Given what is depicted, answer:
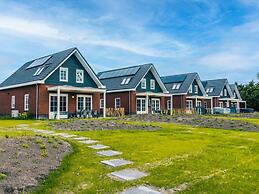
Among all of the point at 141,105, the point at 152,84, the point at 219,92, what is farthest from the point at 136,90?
the point at 219,92

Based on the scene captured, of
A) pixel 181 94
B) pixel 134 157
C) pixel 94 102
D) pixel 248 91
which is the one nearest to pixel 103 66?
pixel 181 94

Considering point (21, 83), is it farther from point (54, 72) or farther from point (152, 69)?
point (152, 69)

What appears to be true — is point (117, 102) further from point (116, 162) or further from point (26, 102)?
point (116, 162)

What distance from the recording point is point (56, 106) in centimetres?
2328

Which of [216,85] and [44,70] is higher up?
[216,85]

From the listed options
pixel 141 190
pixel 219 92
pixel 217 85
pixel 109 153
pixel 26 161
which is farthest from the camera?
pixel 217 85

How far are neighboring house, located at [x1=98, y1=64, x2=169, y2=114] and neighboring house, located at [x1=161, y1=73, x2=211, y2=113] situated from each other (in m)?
4.39

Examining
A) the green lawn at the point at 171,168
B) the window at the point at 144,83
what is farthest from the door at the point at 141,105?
the green lawn at the point at 171,168

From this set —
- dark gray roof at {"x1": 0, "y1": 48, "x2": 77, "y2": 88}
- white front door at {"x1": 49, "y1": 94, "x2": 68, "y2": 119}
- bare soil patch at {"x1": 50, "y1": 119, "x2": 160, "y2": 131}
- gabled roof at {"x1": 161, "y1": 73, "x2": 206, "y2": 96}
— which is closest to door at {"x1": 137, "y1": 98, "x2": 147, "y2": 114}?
gabled roof at {"x1": 161, "y1": 73, "x2": 206, "y2": 96}

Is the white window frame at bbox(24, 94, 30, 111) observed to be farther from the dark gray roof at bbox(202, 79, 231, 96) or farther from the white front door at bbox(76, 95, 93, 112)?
the dark gray roof at bbox(202, 79, 231, 96)

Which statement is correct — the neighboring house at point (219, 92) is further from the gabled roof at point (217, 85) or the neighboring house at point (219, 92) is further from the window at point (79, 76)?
the window at point (79, 76)

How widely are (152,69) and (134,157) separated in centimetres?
2586

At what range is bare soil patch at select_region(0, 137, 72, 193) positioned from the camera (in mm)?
5023

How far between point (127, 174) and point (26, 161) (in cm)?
227
